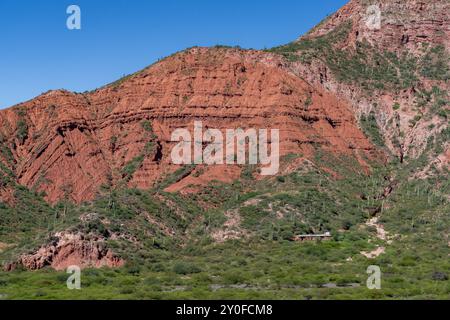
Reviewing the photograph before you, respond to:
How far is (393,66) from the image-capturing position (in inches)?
5315

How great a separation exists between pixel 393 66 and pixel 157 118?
121 ft

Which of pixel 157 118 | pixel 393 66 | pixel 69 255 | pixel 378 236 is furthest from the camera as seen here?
pixel 393 66

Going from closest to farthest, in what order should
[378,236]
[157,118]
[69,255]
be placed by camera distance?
1. [69,255]
2. [378,236]
3. [157,118]

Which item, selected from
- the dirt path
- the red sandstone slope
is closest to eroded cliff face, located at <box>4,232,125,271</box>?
the dirt path

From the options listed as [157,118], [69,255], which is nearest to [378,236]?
[69,255]

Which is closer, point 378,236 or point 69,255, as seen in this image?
point 69,255

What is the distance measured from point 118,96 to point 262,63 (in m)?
19.4

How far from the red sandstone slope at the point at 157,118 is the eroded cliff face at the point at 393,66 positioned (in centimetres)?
436

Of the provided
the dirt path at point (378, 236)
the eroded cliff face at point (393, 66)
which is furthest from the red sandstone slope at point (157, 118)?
the dirt path at point (378, 236)

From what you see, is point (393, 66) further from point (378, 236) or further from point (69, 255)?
point (69, 255)

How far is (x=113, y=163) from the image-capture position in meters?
117

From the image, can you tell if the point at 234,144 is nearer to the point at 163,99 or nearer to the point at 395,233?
the point at 163,99

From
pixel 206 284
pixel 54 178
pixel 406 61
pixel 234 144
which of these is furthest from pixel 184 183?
pixel 406 61

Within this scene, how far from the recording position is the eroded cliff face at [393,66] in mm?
125250
